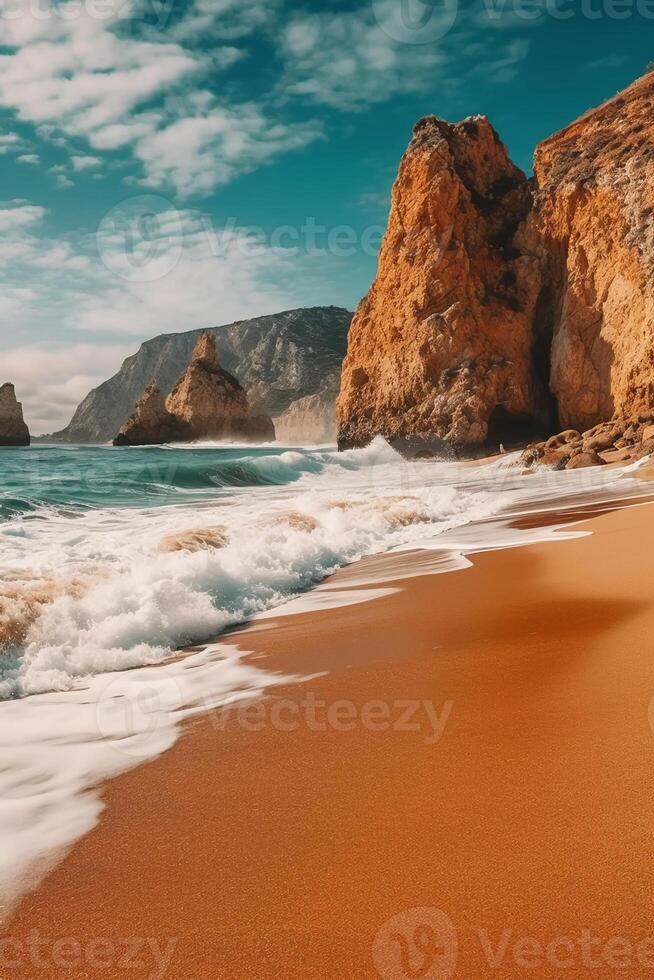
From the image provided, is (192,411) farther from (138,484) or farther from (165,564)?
(165,564)

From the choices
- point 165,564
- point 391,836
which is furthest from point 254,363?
point 391,836

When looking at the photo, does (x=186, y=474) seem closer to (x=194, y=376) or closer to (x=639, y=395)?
(x=639, y=395)

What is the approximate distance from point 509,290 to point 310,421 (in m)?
65.5

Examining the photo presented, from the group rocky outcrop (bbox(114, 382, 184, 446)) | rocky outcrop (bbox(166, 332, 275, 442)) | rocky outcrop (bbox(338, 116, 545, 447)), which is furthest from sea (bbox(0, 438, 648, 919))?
rocky outcrop (bbox(114, 382, 184, 446))

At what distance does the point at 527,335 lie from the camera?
90.6 feet

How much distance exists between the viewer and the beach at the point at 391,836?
3.97ft

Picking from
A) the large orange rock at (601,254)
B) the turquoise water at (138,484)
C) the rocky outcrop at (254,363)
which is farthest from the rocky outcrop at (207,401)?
the rocky outcrop at (254,363)

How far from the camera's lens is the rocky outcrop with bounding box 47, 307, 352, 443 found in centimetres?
12044

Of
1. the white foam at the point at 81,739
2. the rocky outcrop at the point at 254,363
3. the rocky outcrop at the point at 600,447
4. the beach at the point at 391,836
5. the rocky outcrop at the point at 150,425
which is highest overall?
the rocky outcrop at the point at 254,363

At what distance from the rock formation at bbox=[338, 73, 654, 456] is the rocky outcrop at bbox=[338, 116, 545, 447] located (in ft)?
0.21

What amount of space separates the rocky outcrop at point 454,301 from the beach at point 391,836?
81.8ft

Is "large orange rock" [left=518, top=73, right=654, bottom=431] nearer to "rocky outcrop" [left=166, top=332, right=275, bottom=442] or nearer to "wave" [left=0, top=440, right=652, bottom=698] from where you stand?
"wave" [left=0, top=440, right=652, bottom=698]

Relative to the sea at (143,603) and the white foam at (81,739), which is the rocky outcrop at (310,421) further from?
the white foam at (81,739)

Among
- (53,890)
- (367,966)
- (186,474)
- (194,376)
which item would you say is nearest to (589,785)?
(367,966)
